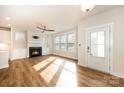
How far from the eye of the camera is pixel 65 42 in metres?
8.78

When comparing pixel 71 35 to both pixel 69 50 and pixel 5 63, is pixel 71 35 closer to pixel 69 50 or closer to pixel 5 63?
pixel 69 50

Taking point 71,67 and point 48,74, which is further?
point 71,67

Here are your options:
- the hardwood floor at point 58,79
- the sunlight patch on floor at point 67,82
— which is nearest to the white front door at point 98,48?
the hardwood floor at point 58,79

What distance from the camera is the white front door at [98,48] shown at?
393 centimetres

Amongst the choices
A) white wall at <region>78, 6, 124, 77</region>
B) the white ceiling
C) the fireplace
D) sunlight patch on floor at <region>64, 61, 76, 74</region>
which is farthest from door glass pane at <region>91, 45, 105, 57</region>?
the fireplace

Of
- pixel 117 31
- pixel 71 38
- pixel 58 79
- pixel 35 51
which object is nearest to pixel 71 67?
pixel 58 79

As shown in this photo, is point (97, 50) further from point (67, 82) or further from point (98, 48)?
point (67, 82)

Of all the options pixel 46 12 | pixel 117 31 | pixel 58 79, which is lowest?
pixel 58 79

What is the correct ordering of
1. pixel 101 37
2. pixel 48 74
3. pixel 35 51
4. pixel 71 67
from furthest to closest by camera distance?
pixel 35 51 → pixel 71 67 → pixel 101 37 → pixel 48 74

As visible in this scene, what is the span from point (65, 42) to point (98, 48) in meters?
4.66

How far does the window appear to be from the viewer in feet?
25.7

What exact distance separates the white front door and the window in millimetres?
3011

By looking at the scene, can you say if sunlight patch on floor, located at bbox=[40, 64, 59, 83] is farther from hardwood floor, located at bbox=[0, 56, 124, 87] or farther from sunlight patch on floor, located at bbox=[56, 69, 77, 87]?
sunlight patch on floor, located at bbox=[56, 69, 77, 87]
